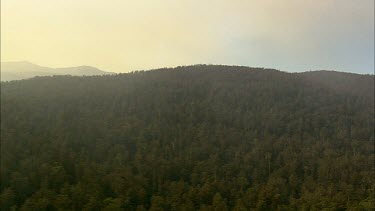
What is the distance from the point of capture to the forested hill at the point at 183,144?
4644cm

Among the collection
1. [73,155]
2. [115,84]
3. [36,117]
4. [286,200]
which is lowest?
[286,200]

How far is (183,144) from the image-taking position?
2596 inches

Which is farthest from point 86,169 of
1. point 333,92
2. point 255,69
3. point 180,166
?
point 255,69

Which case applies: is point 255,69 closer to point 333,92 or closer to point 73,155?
point 333,92

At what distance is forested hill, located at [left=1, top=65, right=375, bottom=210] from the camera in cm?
4644

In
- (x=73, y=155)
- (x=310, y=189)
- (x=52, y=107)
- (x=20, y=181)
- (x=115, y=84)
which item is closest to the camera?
(x=20, y=181)

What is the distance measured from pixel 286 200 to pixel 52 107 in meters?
44.4

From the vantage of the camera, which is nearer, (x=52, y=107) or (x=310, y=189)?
(x=310, y=189)

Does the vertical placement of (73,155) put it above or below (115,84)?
below

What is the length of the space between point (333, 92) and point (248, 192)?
6282 centimetres

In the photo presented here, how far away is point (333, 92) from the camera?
105 meters

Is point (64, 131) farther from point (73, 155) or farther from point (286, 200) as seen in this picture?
point (286, 200)

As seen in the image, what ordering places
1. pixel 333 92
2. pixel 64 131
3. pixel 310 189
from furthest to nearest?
pixel 333 92 → pixel 64 131 → pixel 310 189

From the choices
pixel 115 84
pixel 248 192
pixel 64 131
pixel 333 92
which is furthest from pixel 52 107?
pixel 333 92
